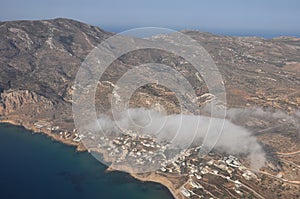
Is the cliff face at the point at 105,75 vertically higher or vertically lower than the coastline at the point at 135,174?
higher

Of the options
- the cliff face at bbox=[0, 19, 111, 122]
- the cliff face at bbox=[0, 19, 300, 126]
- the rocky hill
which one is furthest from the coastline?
the cliff face at bbox=[0, 19, 300, 126]

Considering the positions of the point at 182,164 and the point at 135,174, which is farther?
the point at 182,164

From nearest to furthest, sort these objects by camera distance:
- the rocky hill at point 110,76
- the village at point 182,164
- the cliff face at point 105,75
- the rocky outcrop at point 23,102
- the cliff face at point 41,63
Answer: the village at point 182,164
the rocky hill at point 110,76
the cliff face at point 105,75
the rocky outcrop at point 23,102
the cliff face at point 41,63

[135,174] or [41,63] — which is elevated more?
[41,63]

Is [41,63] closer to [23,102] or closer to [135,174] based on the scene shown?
[23,102]

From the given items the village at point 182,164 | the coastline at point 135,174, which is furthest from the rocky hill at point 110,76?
the village at point 182,164

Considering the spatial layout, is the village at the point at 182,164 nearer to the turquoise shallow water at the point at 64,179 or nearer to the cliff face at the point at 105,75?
the turquoise shallow water at the point at 64,179

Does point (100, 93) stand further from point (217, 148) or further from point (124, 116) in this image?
point (217, 148)

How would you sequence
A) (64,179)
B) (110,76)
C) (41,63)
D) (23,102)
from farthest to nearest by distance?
(41,63), (110,76), (23,102), (64,179)

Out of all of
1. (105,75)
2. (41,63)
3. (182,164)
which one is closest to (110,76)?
(105,75)
